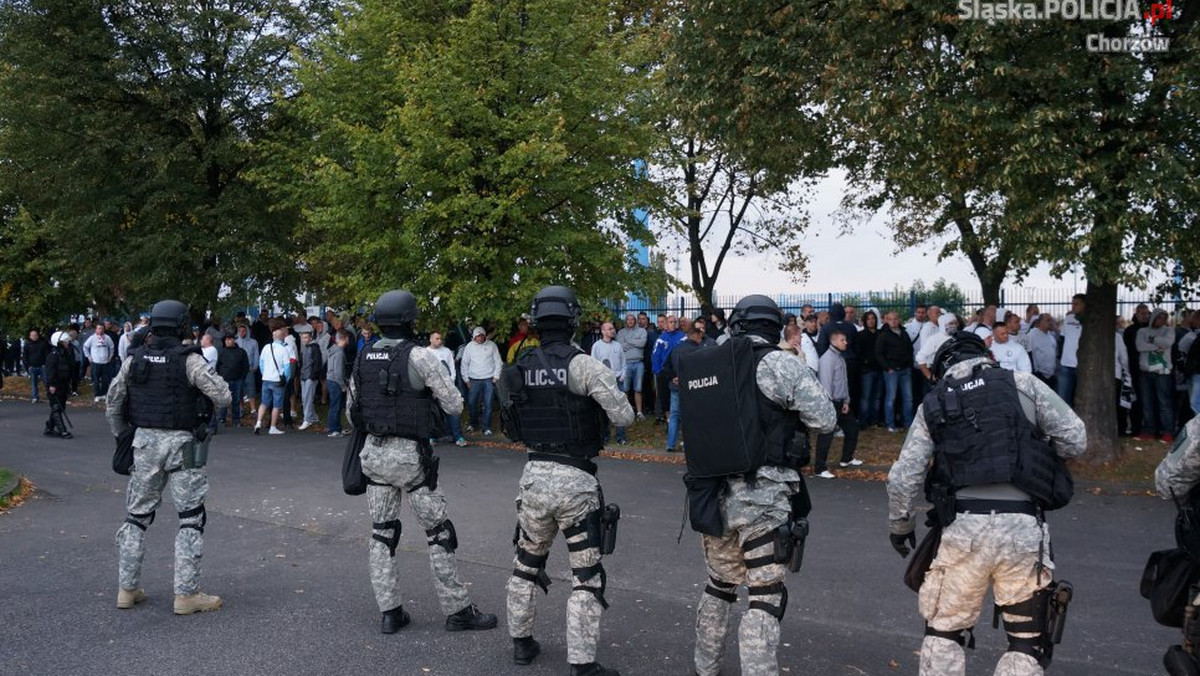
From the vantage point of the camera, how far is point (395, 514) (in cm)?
579

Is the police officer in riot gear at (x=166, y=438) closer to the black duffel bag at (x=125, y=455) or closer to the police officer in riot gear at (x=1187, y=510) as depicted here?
the black duffel bag at (x=125, y=455)

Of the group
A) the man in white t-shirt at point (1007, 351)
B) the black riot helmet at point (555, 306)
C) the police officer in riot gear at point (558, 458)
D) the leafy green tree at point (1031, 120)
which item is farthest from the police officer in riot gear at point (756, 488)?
the man in white t-shirt at point (1007, 351)

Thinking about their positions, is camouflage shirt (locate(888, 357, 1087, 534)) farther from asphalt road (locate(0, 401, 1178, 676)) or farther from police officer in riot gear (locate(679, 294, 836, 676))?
asphalt road (locate(0, 401, 1178, 676))

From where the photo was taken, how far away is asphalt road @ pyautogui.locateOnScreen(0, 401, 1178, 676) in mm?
5180

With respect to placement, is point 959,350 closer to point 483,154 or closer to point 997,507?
point 997,507

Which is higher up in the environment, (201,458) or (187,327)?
(187,327)

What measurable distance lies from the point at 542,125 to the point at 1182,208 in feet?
29.6

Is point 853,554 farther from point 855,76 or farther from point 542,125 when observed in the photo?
point 542,125

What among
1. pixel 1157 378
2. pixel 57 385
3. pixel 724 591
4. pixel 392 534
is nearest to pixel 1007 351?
pixel 1157 378

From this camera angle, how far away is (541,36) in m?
15.7

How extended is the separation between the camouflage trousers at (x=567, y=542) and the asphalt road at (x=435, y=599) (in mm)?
358

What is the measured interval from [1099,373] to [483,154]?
9852 millimetres

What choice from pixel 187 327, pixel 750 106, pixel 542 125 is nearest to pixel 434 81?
pixel 542 125

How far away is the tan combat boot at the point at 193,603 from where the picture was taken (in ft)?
19.6
